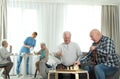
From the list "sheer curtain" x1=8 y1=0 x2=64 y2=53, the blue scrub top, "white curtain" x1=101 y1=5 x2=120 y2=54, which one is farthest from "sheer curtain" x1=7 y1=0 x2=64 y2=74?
"white curtain" x1=101 y1=5 x2=120 y2=54

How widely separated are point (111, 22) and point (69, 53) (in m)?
3.65

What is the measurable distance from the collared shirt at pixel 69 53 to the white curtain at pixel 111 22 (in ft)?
11.0

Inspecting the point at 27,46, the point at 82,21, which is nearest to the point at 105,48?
the point at 27,46

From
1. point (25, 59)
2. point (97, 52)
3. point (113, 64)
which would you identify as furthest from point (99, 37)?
point (25, 59)

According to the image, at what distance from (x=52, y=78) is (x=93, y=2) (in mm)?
3921

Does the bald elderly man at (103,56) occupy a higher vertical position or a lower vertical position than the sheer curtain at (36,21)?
lower

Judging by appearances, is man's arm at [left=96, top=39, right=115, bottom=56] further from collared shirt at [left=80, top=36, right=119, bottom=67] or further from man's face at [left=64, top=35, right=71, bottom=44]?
man's face at [left=64, top=35, right=71, bottom=44]

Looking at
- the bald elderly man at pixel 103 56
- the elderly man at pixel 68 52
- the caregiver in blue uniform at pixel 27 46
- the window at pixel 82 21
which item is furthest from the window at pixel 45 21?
the bald elderly man at pixel 103 56

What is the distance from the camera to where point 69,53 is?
178 inches

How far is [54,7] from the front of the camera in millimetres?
7602

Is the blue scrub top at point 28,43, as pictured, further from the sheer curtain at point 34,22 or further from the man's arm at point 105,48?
the man's arm at point 105,48

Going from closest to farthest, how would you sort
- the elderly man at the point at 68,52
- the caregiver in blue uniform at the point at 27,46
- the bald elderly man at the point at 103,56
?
the bald elderly man at the point at 103,56, the elderly man at the point at 68,52, the caregiver in blue uniform at the point at 27,46

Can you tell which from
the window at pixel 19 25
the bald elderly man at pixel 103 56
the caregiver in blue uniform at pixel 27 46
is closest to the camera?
the bald elderly man at pixel 103 56

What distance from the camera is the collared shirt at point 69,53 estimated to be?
4488 mm
